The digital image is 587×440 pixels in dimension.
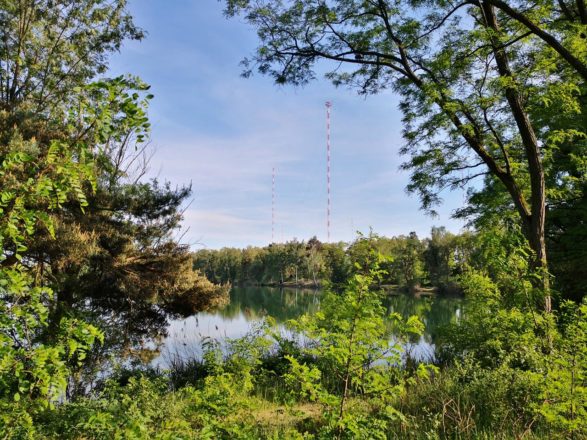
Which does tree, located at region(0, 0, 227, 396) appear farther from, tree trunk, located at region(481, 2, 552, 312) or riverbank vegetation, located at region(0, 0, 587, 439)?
tree trunk, located at region(481, 2, 552, 312)

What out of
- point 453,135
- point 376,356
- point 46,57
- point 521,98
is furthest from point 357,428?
point 46,57

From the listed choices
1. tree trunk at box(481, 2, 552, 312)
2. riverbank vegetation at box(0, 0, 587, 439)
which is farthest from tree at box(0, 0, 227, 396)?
tree trunk at box(481, 2, 552, 312)

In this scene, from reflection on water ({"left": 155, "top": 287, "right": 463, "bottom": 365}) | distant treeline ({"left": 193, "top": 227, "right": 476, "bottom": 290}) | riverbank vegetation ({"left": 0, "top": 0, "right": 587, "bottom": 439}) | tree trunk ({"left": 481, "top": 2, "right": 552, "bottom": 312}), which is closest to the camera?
riverbank vegetation ({"left": 0, "top": 0, "right": 587, "bottom": 439})

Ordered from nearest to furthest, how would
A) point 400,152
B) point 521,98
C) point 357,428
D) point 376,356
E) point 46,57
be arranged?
point 357,428, point 376,356, point 521,98, point 400,152, point 46,57

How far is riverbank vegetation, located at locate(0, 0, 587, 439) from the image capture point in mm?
2518

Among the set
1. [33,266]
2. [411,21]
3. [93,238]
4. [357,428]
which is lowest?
[357,428]

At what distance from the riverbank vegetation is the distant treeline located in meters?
1.13

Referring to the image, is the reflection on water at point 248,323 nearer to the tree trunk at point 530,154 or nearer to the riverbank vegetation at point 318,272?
the riverbank vegetation at point 318,272

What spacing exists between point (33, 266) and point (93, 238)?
54.1 inches

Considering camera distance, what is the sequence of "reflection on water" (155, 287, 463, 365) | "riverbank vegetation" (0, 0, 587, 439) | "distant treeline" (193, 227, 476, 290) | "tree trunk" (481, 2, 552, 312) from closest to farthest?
"riverbank vegetation" (0, 0, 587, 439)
"tree trunk" (481, 2, 552, 312)
"reflection on water" (155, 287, 463, 365)
"distant treeline" (193, 227, 476, 290)

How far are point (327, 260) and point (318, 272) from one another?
5812cm

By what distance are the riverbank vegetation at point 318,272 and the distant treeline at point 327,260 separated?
1127 mm

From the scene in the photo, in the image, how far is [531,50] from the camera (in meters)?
7.18

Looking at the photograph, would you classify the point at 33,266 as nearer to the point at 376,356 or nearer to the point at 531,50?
the point at 376,356
